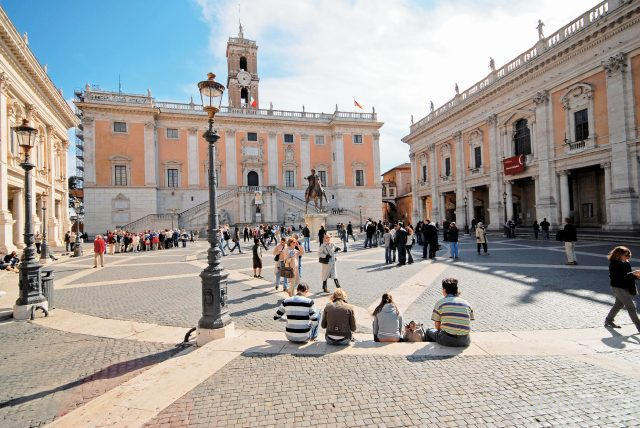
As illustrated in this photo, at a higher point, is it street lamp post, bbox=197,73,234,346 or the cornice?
the cornice

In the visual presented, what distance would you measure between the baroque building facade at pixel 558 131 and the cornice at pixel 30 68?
33375mm

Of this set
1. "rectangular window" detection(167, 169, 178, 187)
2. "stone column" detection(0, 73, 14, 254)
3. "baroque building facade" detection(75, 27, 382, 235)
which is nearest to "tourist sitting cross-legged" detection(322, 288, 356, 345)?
"stone column" detection(0, 73, 14, 254)

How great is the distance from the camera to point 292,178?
44.5 meters

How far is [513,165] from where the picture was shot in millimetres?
26391

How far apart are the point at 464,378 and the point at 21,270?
29.4 feet

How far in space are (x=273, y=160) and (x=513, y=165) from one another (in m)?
28.2

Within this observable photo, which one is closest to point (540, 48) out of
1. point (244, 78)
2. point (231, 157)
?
point (231, 157)

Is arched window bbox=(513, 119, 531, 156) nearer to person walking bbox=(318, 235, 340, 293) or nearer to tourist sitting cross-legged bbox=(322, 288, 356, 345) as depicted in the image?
person walking bbox=(318, 235, 340, 293)

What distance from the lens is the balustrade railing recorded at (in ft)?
63.4

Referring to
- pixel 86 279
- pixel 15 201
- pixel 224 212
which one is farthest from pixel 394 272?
pixel 224 212

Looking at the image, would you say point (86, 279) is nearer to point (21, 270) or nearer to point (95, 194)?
point (21, 270)

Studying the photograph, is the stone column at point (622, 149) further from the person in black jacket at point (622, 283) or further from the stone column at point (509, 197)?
the person in black jacket at point (622, 283)

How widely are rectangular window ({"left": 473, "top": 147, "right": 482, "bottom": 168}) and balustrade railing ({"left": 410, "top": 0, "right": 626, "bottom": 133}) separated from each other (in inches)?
196

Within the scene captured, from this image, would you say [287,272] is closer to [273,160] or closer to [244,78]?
[273,160]
